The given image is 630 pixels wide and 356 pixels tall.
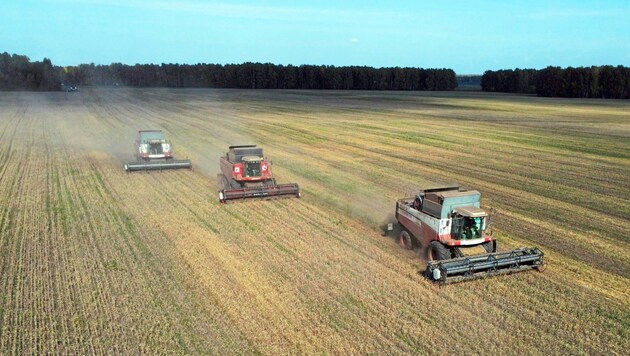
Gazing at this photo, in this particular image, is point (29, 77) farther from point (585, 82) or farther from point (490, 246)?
point (585, 82)

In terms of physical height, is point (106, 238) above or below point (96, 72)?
below

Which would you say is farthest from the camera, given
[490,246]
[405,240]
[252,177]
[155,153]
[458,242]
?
[155,153]

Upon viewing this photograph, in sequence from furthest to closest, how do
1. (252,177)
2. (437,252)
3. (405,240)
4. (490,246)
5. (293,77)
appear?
(293,77) < (252,177) < (405,240) < (490,246) < (437,252)

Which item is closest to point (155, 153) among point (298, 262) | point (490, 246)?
point (298, 262)

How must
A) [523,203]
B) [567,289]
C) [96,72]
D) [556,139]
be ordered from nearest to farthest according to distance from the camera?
[567,289], [523,203], [556,139], [96,72]

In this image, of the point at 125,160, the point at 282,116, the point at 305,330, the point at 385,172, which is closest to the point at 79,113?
the point at 282,116

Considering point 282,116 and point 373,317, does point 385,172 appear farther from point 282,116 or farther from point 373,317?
point 282,116

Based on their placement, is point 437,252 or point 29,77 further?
point 29,77

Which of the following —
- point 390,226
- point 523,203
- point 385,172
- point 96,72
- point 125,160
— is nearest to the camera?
point 390,226
